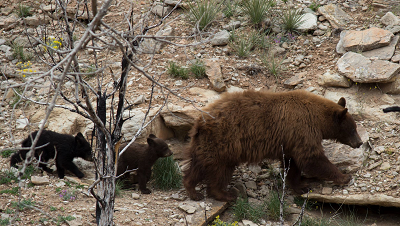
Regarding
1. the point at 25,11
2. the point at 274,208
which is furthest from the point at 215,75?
the point at 25,11

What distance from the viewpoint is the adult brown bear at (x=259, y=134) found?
20.1 feet

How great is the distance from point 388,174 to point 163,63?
506 centimetres

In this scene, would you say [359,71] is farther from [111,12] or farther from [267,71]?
[111,12]

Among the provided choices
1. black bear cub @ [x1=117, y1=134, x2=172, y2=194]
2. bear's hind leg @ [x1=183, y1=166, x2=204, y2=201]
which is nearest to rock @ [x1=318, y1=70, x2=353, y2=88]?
bear's hind leg @ [x1=183, y1=166, x2=204, y2=201]

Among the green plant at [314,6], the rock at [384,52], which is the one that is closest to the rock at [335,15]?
the green plant at [314,6]

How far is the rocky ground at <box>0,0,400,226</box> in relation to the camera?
5.85 metres

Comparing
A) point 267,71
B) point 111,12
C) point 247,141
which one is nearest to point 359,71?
point 267,71

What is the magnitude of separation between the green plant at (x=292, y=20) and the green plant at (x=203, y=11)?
5.44 feet

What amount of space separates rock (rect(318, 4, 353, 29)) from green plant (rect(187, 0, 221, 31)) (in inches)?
103

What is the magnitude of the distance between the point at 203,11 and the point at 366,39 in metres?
3.74

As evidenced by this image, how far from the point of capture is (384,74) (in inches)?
298

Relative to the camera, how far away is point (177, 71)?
8.30 meters

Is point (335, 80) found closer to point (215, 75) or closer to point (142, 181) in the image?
point (215, 75)

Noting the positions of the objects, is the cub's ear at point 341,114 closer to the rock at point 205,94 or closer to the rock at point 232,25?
the rock at point 205,94
